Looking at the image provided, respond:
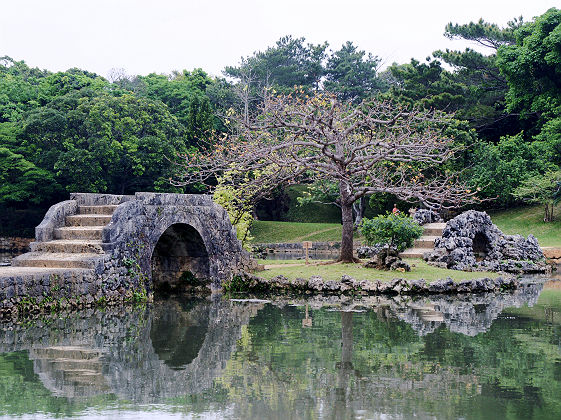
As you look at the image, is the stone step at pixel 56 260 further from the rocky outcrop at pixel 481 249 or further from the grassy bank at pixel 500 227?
the grassy bank at pixel 500 227

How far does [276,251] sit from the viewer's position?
39.3m

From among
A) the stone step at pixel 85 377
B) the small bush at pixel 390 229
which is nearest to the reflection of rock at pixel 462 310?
the small bush at pixel 390 229

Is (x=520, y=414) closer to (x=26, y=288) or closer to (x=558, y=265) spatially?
(x=26, y=288)

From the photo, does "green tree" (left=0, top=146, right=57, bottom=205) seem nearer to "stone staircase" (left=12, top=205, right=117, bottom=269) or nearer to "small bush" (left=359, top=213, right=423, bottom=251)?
"small bush" (left=359, top=213, right=423, bottom=251)

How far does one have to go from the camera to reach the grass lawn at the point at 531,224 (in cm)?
3584

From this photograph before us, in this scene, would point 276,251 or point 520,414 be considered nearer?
point 520,414

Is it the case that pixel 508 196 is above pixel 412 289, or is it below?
above

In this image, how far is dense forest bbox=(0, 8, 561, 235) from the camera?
39906 millimetres

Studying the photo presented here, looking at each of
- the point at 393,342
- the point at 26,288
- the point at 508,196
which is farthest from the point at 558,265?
the point at 26,288

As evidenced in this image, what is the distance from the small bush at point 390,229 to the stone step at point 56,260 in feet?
32.7

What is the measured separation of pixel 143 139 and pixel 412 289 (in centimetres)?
2786

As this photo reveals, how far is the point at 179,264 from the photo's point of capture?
19109 mm

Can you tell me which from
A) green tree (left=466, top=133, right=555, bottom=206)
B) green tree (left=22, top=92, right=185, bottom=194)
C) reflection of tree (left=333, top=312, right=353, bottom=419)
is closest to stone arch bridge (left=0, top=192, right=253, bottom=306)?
reflection of tree (left=333, top=312, right=353, bottom=419)

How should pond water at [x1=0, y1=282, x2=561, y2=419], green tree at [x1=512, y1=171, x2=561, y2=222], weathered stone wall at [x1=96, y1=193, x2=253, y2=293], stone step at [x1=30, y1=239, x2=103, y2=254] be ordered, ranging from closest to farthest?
pond water at [x1=0, y1=282, x2=561, y2=419]
stone step at [x1=30, y1=239, x2=103, y2=254]
weathered stone wall at [x1=96, y1=193, x2=253, y2=293]
green tree at [x1=512, y1=171, x2=561, y2=222]
